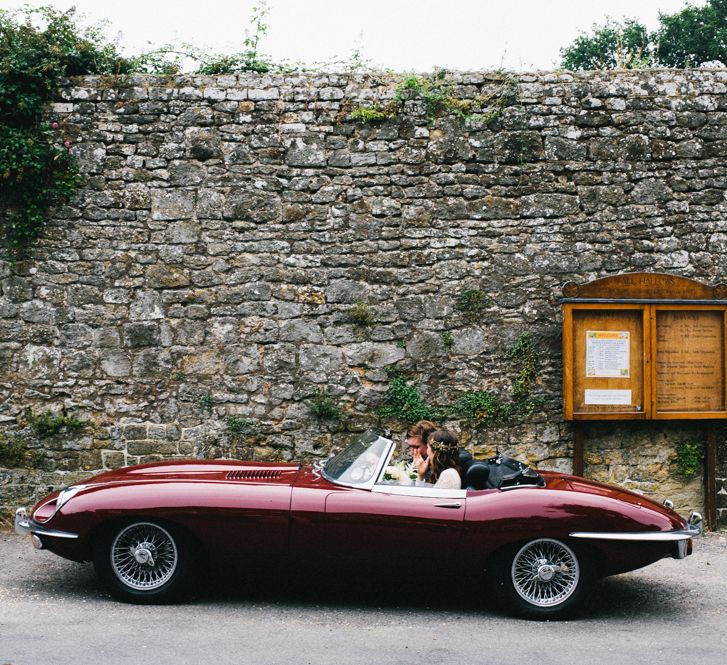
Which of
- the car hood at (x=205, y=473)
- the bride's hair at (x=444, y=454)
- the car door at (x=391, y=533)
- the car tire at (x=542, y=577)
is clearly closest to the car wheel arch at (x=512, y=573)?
the car tire at (x=542, y=577)

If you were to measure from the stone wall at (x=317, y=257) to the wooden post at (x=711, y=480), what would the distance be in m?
0.19

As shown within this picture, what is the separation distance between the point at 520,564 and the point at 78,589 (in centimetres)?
311

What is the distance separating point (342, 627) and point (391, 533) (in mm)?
654

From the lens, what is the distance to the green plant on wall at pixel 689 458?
7926 mm

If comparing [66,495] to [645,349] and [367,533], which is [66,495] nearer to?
[367,533]

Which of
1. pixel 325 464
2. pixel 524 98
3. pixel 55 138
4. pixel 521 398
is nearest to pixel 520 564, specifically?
pixel 325 464

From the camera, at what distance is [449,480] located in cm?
552

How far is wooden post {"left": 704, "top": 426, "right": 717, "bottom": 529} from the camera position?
7.88 m

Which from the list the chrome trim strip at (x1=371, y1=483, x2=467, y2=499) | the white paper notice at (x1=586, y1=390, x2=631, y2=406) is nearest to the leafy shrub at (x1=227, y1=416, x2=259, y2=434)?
the chrome trim strip at (x1=371, y1=483, x2=467, y2=499)

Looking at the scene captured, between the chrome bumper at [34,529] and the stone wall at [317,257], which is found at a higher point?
the stone wall at [317,257]

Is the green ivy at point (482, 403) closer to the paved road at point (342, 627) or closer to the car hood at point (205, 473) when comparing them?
the car hood at point (205, 473)

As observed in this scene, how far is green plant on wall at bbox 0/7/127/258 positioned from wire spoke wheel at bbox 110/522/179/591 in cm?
386

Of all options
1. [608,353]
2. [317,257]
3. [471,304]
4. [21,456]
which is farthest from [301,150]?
[21,456]

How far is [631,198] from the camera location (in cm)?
805
